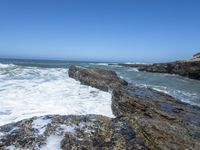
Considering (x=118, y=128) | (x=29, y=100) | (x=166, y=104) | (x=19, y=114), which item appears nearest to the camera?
(x=118, y=128)

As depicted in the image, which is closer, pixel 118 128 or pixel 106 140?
pixel 106 140

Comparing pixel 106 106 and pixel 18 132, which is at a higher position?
pixel 18 132

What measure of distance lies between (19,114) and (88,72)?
1193cm

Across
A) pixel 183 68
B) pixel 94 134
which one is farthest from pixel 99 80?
pixel 183 68

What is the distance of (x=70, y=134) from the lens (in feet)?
14.0

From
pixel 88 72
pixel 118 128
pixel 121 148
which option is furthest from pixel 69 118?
pixel 88 72

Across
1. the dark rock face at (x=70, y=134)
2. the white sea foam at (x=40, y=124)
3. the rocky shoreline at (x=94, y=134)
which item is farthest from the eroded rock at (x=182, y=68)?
the white sea foam at (x=40, y=124)

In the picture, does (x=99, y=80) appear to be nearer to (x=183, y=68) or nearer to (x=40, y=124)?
(x=40, y=124)

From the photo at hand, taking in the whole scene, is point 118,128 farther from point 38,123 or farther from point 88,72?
point 88,72

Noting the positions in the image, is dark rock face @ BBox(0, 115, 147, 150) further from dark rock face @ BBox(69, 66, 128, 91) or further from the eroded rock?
the eroded rock

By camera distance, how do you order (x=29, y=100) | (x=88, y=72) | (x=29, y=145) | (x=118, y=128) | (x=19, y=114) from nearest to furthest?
(x=29, y=145)
(x=118, y=128)
(x=19, y=114)
(x=29, y=100)
(x=88, y=72)

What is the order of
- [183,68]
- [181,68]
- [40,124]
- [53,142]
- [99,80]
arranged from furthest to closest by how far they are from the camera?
1. [181,68]
2. [183,68]
3. [99,80]
4. [40,124]
5. [53,142]

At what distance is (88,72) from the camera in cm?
2016

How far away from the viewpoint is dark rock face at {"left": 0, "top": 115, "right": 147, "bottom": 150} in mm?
4035
